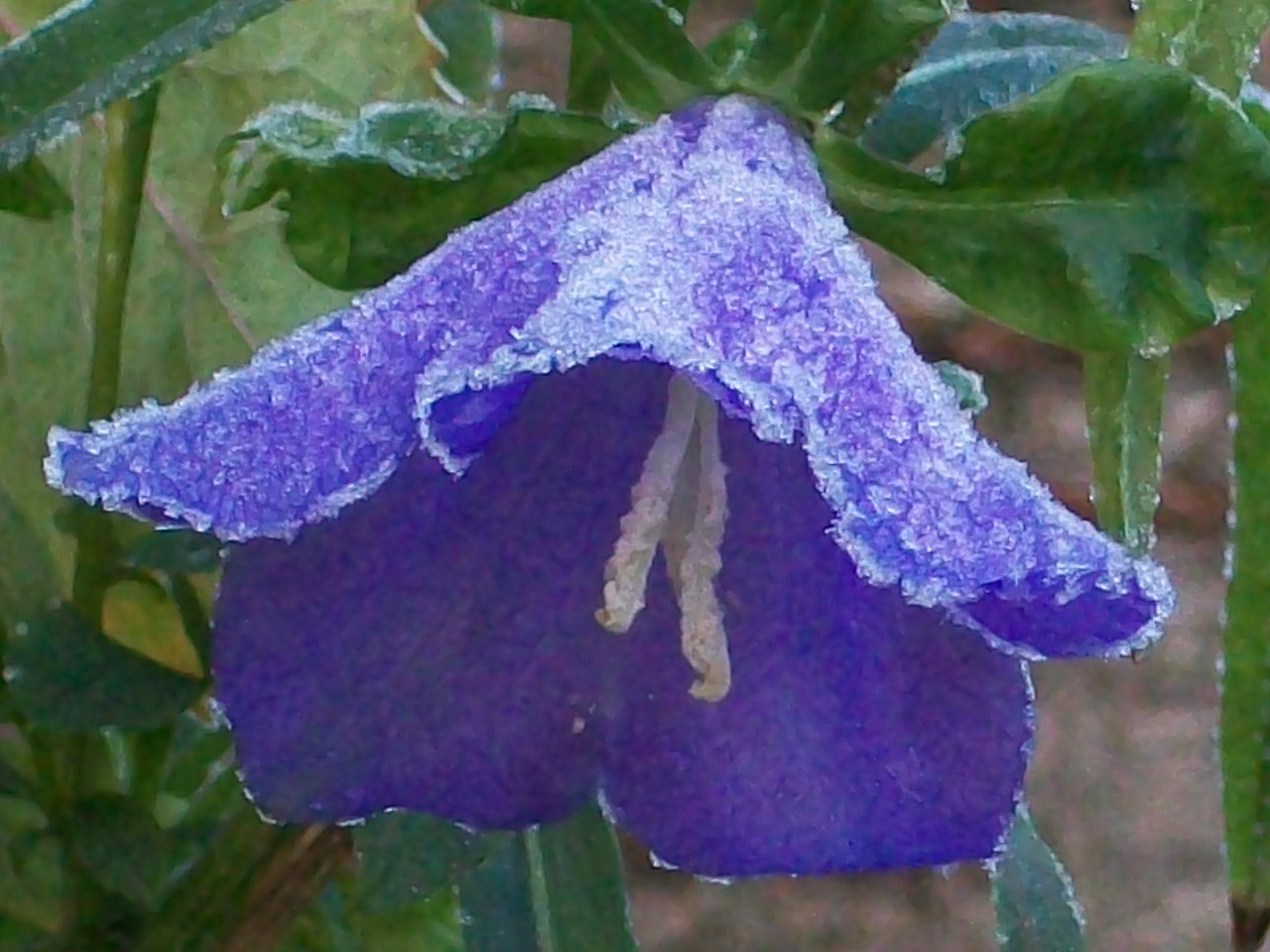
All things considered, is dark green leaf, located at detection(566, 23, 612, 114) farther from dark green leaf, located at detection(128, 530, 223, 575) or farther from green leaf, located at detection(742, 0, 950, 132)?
dark green leaf, located at detection(128, 530, 223, 575)

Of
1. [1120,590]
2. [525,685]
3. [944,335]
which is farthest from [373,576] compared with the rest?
[944,335]

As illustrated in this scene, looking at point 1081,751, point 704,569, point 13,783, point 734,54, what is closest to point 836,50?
point 734,54

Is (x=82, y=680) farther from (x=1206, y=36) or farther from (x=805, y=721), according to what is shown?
(x=1206, y=36)

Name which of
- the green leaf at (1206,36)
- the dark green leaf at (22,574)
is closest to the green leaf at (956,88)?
the green leaf at (1206,36)

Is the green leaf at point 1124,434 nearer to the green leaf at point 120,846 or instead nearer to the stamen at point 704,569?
the stamen at point 704,569

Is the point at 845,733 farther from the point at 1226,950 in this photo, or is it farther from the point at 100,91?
the point at 1226,950

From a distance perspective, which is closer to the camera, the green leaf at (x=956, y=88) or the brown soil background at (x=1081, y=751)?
the green leaf at (x=956, y=88)

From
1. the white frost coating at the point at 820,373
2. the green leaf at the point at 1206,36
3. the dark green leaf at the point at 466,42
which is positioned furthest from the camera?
the dark green leaf at the point at 466,42
